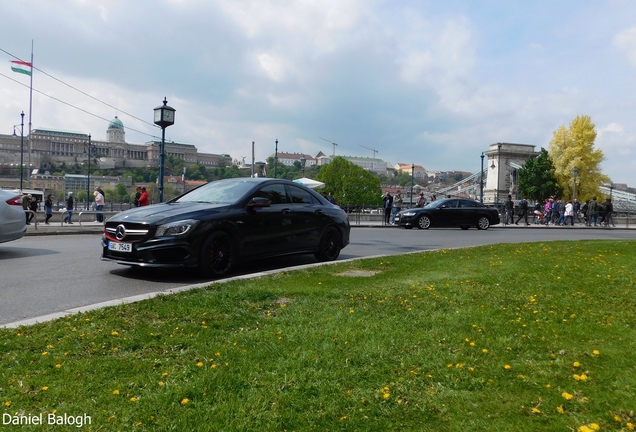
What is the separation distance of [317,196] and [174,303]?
534 centimetres

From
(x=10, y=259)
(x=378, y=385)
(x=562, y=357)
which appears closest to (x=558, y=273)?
(x=562, y=357)

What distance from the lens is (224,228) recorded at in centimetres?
823

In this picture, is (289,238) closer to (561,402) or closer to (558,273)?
(558,273)

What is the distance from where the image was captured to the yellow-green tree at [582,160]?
224 ft

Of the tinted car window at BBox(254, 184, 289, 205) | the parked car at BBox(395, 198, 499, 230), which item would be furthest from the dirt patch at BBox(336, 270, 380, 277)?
the parked car at BBox(395, 198, 499, 230)

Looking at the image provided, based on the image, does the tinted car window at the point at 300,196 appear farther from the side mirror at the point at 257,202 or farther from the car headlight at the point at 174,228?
the car headlight at the point at 174,228

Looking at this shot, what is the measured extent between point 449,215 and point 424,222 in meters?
1.34

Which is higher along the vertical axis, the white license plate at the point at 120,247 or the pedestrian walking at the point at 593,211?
the pedestrian walking at the point at 593,211

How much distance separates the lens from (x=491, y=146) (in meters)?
104

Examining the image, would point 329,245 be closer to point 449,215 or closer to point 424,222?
point 424,222

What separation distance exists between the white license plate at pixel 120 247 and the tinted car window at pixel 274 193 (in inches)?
88.7

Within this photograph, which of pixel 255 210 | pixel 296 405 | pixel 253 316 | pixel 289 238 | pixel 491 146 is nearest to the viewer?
pixel 296 405

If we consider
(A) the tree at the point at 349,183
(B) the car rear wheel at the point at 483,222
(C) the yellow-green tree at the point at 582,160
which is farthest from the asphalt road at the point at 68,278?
(A) the tree at the point at 349,183

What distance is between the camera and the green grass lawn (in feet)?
9.72
